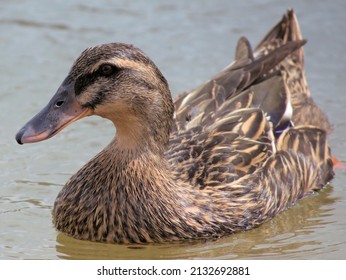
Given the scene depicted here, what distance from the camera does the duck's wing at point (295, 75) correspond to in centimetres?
1245

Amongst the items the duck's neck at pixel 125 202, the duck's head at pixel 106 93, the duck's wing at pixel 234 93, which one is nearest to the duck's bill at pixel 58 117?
the duck's head at pixel 106 93

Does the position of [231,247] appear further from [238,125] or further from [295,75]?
[295,75]

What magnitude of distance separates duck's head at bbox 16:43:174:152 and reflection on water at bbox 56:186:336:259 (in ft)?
3.90

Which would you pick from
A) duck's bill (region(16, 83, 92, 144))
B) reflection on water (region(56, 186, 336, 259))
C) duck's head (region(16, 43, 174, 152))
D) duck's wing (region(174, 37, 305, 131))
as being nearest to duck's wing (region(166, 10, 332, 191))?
duck's wing (region(174, 37, 305, 131))

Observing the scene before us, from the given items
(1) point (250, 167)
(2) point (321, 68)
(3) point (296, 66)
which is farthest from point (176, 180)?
(2) point (321, 68)

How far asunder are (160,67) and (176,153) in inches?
164

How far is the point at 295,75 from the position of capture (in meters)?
12.9

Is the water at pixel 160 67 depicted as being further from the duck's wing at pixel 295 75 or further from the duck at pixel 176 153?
the duck's wing at pixel 295 75

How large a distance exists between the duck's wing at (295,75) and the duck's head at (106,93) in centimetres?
300

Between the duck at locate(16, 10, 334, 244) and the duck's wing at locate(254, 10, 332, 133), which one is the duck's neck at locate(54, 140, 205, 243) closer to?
the duck at locate(16, 10, 334, 244)

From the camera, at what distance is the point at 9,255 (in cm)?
981

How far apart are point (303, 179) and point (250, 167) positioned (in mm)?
972

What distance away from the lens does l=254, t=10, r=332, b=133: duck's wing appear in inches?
490

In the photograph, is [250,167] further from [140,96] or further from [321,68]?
[321,68]
